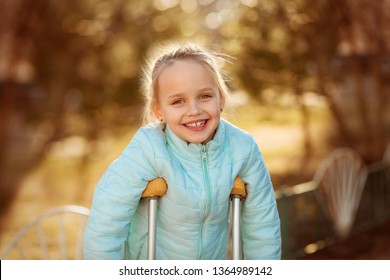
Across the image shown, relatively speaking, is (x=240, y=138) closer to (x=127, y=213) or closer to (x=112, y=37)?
(x=127, y=213)

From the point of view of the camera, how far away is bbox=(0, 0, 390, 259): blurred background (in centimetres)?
249

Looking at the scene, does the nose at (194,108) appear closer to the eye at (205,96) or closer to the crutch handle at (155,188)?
the eye at (205,96)

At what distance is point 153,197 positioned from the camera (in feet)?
3.35

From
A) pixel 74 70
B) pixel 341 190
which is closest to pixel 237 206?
pixel 341 190

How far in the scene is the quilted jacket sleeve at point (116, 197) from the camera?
996 mm

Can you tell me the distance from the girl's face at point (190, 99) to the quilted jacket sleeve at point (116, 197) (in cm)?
7

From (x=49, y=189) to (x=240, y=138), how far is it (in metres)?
1.78

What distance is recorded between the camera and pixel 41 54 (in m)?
2.53

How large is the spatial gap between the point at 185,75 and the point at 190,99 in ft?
0.13

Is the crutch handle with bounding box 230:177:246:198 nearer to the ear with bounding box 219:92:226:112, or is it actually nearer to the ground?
the ear with bounding box 219:92:226:112

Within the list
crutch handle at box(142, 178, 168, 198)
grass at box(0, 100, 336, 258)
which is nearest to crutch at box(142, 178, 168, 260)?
crutch handle at box(142, 178, 168, 198)

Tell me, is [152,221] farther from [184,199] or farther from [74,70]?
[74,70]
